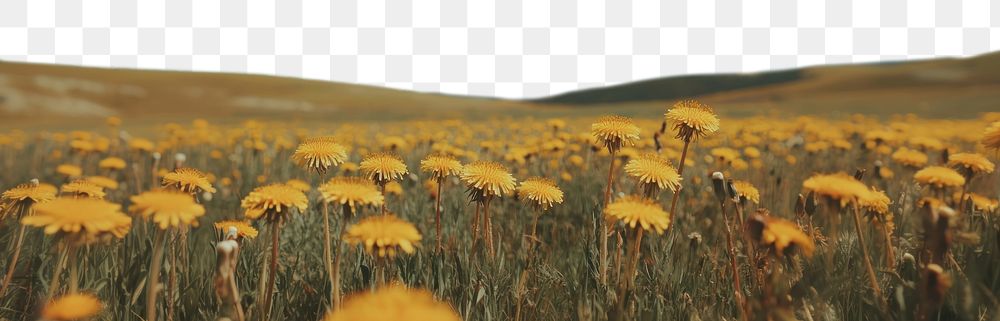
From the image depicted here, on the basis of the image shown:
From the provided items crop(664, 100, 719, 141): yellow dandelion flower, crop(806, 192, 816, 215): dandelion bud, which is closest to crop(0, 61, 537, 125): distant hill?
crop(664, 100, 719, 141): yellow dandelion flower

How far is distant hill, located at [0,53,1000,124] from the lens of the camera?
34.6 meters

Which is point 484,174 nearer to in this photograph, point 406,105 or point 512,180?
point 512,180

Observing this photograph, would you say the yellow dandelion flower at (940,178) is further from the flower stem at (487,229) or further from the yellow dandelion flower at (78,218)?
the yellow dandelion flower at (78,218)

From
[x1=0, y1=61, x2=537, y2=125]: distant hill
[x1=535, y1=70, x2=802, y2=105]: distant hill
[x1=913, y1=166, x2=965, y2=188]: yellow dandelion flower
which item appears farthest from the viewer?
[x1=535, y1=70, x2=802, y2=105]: distant hill

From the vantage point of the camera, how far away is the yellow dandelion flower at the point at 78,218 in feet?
4.11

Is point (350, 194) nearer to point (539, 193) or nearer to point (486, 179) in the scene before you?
point (486, 179)

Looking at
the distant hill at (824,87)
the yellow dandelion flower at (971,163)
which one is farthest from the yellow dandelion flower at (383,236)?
the distant hill at (824,87)

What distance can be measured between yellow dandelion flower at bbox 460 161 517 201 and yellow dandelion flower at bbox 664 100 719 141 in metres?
0.67

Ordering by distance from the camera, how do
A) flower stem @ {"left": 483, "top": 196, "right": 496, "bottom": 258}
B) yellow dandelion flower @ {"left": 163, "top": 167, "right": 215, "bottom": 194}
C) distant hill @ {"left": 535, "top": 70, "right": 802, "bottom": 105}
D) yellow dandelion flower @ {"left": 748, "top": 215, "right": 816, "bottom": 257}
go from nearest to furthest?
yellow dandelion flower @ {"left": 748, "top": 215, "right": 816, "bottom": 257}
yellow dandelion flower @ {"left": 163, "top": 167, "right": 215, "bottom": 194}
flower stem @ {"left": 483, "top": 196, "right": 496, "bottom": 258}
distant hill @ {"left": 535, "top": 70, "right": 802, "bottom": 105}

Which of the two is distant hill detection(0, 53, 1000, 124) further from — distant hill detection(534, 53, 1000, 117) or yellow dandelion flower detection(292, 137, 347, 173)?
yellow dandelion flower detection(292, 137, 347, 173)

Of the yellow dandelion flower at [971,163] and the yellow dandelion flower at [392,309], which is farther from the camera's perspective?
the yellow dandelion flower at [971,163]

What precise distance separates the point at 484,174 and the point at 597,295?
608 mm

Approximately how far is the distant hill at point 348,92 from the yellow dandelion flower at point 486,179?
27.4m

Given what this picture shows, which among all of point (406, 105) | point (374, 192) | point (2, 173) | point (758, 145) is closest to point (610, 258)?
point (374, 192)
